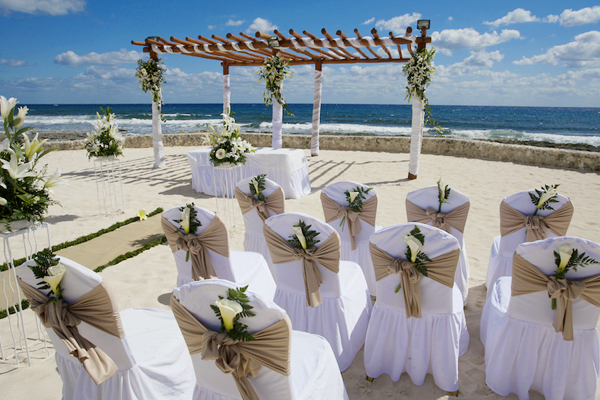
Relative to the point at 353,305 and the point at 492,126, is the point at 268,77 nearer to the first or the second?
the point at 353,305

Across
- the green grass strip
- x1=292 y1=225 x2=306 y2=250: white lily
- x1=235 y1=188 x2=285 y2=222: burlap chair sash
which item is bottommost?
the green grass strip

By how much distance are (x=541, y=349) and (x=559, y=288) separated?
17.8 inches

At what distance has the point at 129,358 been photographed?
5.37ft

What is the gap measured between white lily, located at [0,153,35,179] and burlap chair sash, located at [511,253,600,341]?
8.40 ft

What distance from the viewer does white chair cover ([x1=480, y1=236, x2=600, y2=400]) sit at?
1.76 meters

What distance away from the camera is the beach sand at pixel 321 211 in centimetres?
207

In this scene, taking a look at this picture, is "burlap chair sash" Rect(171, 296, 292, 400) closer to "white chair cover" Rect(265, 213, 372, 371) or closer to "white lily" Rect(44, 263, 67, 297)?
"white lily" Rect(44, 263, 67, 297)

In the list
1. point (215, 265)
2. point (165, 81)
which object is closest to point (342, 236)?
point (215, 265)

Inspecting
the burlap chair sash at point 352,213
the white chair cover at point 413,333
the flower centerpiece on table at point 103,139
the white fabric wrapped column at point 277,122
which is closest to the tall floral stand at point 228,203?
the flower centerpiece on table at point 103,139

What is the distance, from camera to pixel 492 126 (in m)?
26.4

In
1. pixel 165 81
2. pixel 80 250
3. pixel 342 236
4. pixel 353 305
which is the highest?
pixel 165 81

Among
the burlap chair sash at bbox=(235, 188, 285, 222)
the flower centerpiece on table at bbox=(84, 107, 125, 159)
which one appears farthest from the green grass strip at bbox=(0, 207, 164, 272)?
the burlap chair sash at bbox=(235, 188, 285, 222)

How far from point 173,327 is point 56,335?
0.54 m

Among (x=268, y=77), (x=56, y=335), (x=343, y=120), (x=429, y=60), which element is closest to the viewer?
(x=56, y=335)
